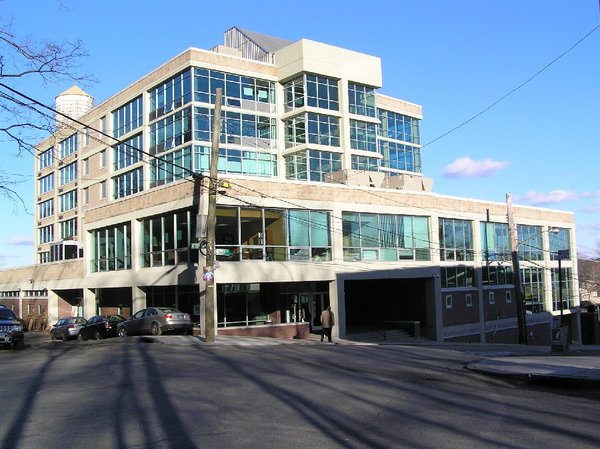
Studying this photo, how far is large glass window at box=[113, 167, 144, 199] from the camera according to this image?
161 feet

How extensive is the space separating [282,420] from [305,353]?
953 cm

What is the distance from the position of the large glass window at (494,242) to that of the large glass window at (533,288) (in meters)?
2.75

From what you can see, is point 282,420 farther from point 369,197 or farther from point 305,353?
point 369,197

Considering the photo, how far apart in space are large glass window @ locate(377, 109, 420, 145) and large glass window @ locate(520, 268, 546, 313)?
20498 millimetres

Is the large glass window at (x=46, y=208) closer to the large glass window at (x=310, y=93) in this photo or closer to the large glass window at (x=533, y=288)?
the large glass window at (x=310, y=93)

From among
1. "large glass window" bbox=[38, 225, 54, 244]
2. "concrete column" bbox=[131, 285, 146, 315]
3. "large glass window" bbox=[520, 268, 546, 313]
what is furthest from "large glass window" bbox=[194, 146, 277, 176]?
"large glass window" bbox=[38, 225, 54, 244]

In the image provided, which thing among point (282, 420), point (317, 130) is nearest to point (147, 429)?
point (282, 420)

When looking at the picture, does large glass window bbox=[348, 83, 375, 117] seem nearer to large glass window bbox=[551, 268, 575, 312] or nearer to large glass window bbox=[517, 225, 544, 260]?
large glass window bbox=[517, 225, 544, 260]

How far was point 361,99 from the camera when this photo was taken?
50.1 metres

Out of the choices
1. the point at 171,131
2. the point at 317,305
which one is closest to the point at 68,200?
the point at 171,131

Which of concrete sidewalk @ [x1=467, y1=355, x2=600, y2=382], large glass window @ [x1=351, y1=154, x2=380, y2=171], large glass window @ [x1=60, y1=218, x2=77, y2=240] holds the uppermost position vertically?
large glass window @ [x1=351, y1=154, x2=380, y2=171]

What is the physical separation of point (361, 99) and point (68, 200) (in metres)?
33.5

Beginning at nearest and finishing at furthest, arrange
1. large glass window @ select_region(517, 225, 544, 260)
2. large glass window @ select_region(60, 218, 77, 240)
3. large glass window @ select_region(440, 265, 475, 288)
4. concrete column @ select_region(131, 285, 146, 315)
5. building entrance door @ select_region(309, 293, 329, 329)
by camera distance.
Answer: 1. building entrance door @ select_region(309, 293, 329, 329)
2. concrete column @ select_region(131, 285, 146, 315)
3. large glass window @ select_region(440, 265, 475, 288)
4. large glass window @ select_region(517, 225, 544, 260)
5. large glass window @ select_region(60, 218, 77, 240)

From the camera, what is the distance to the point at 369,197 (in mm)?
31328
